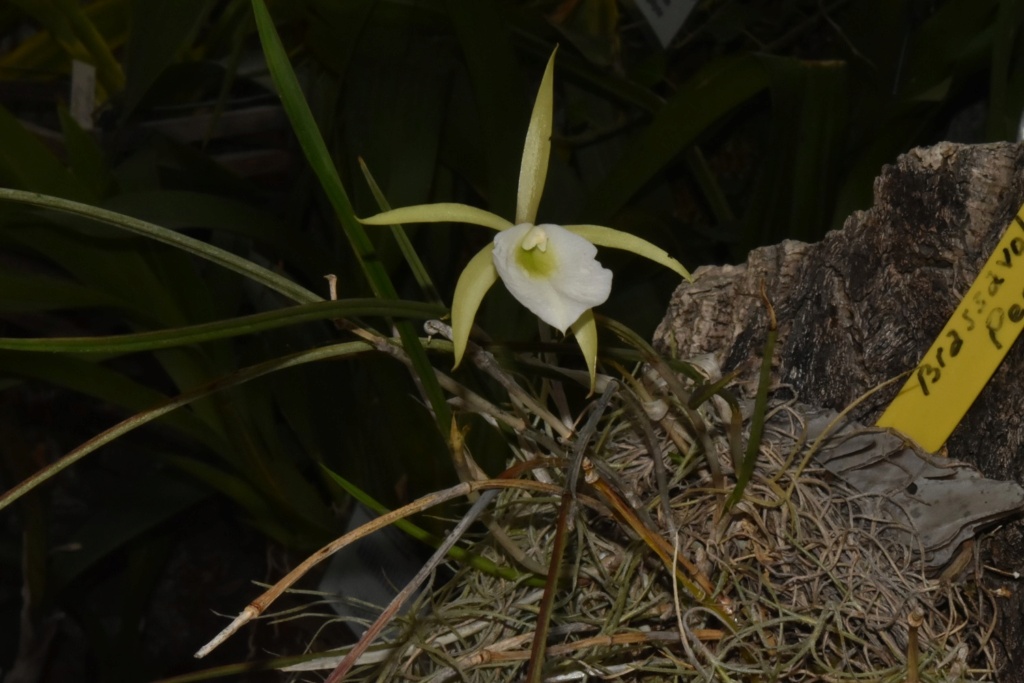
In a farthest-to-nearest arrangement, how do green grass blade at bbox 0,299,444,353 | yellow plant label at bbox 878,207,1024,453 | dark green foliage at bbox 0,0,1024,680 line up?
1. dark green foliage at bbox 0,0,1024,680
2. yellow plant label at bbox 878,207,1024,453
3. green grass blade at bbox 0,299,444,353

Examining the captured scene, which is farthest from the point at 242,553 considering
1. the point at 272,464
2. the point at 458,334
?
the point at 458,334

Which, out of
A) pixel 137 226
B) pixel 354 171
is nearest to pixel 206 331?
pixel 137 226

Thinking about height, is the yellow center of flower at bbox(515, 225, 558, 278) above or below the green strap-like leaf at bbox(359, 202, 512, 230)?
below

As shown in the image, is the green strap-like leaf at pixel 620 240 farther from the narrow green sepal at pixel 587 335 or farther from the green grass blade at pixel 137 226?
the green grass blade at pixel 137 226

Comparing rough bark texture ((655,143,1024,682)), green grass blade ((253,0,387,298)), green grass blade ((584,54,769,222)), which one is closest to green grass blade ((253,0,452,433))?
green grass blade ((253,0,387,298))

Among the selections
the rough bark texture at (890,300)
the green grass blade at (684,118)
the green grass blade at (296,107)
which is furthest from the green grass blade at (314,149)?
the green grass blade at (684,118)

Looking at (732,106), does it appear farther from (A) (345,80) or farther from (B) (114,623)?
(B) (114,623)

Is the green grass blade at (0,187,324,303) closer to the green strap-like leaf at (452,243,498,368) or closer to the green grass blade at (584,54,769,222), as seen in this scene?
the green strap-like leaf at (452,243,498,368)
